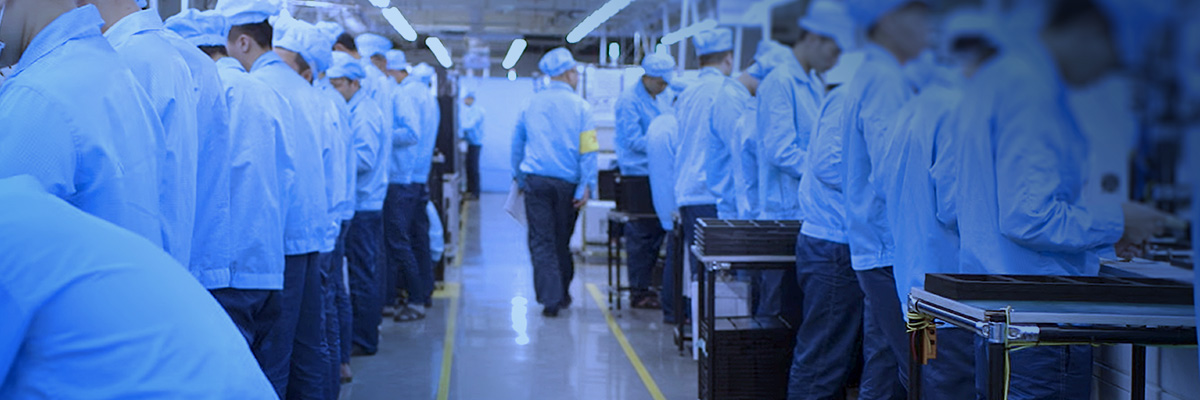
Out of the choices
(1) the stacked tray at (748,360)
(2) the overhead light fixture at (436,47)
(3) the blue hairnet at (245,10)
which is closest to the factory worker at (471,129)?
(1) the stacked tray at (748,360)

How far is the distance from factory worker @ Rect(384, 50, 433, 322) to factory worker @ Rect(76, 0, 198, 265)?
359 centimetres

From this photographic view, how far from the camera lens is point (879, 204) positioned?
10.2 feet

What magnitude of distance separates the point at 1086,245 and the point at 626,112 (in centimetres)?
491

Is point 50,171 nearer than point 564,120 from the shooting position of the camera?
Yes

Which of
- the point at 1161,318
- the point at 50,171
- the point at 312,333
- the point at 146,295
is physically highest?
the point at 50,171

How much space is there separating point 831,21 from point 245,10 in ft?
10.5

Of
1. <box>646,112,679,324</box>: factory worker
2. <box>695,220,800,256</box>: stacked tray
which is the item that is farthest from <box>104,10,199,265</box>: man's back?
<box>646,112,679,324</box>: factory worker

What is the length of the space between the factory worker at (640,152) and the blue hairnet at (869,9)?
6.42 meters

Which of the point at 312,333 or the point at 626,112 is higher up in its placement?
the point at 626,112

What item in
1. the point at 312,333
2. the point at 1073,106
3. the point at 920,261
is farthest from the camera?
the point at 312,333

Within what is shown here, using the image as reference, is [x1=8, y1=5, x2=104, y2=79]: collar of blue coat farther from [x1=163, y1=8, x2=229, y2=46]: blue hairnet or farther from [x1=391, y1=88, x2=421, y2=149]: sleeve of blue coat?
[x1=391, y1=88, x2=421, y2=149]: sleeve of blue coat

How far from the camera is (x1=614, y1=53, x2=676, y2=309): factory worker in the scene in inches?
275

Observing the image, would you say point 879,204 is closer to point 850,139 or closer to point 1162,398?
point 850,139

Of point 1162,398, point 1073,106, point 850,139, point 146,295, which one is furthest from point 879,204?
point 1073,106
